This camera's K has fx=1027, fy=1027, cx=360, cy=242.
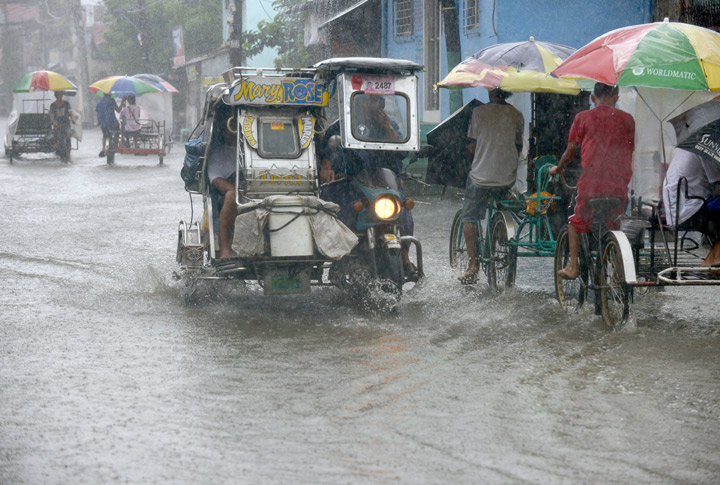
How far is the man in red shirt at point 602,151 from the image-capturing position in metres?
7.49

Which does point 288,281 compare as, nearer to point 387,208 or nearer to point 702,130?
point 387,208

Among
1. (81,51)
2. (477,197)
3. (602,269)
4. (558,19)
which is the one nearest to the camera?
(602,269)

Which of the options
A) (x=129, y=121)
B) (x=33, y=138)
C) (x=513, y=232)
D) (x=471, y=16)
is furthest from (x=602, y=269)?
(x=33, y=138)

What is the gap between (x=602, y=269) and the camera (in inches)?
291

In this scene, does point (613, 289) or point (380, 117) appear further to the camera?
point (380, 117)

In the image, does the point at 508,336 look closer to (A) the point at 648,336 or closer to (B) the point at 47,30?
(A) the point at 648,336

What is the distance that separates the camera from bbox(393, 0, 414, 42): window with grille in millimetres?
22625

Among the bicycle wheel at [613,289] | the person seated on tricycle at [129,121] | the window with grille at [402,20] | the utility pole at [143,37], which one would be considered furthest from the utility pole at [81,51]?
the bicycle wheel at [613,289]

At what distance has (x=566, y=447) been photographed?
15.1 ft

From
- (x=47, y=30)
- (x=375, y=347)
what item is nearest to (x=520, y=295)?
(x=375, y=347)

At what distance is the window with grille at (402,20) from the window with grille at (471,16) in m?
3.21

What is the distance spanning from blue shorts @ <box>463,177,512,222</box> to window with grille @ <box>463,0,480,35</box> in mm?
10057

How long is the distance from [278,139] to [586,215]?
249cm

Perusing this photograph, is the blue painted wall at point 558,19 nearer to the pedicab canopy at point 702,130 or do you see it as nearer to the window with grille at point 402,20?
the window with grille at point 402,20
